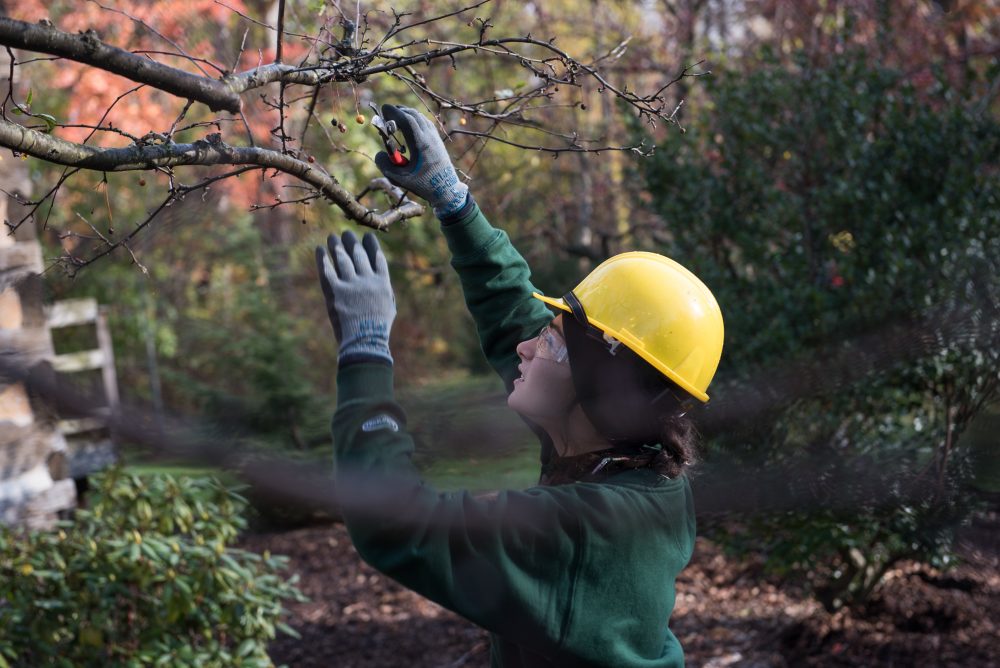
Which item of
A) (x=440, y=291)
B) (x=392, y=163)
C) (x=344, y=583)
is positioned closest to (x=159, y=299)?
(x=440, y=291)

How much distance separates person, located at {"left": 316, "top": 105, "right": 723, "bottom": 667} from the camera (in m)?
1.60

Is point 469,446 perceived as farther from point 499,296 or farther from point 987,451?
point 987,451

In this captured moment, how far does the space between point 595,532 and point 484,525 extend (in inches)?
8.4

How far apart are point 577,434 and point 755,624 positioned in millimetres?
3861

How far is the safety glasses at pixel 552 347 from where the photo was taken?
1.91m

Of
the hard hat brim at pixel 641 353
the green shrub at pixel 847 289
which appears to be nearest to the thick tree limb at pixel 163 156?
the hard hat brim at pixel 641 353

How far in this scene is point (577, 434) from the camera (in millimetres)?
1940

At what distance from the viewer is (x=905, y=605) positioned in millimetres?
5098

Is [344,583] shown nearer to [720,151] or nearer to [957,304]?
[720,151]

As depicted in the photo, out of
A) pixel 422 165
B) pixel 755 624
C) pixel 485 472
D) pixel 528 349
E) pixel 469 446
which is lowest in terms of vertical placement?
pixel 755 624

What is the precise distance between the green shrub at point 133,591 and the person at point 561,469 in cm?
205

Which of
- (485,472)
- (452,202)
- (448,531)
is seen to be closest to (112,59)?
(452,202)

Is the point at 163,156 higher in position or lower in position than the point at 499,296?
higher

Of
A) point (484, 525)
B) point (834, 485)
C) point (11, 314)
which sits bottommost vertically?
point (834, 485)
